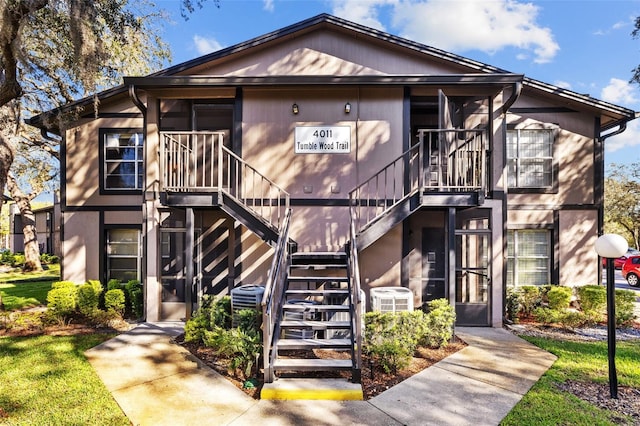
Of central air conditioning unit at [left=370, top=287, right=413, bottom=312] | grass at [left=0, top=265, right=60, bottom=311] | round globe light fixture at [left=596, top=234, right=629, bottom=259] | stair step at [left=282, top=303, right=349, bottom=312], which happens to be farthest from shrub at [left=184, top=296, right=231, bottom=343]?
grass at [left=0, top=265, right=60, bottom=311]

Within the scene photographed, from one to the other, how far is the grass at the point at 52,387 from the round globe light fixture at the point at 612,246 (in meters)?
5.76

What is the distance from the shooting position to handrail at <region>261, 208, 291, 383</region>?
4086 mm

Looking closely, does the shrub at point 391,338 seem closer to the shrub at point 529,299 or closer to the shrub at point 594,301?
the shrub at point 529,299

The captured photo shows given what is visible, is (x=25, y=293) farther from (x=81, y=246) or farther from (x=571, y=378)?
(x=571, y=378)

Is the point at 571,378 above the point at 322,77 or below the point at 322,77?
below

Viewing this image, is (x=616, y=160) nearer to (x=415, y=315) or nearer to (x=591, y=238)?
(x=591, y=238)

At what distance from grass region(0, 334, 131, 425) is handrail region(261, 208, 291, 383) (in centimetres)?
155

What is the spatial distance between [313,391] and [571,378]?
3432 mm

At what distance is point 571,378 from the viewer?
4.38 m

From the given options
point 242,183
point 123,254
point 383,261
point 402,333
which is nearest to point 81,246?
point 123,254

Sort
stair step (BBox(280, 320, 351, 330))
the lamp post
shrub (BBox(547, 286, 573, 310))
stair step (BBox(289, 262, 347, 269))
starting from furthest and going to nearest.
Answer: shrub (BBox(547, 286, 573, 310)), stair step (BBox(289, 262, 347, 269)), stair step (BBox(280, 320, 351, 330)), the lamp post

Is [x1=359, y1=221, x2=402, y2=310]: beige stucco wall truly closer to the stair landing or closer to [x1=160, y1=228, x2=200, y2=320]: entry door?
the stair landing

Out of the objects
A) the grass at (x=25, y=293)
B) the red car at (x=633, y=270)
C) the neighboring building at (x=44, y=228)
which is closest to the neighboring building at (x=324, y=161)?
the grass at (x=25, y=293)

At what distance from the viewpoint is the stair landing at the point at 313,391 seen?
3846 mm
